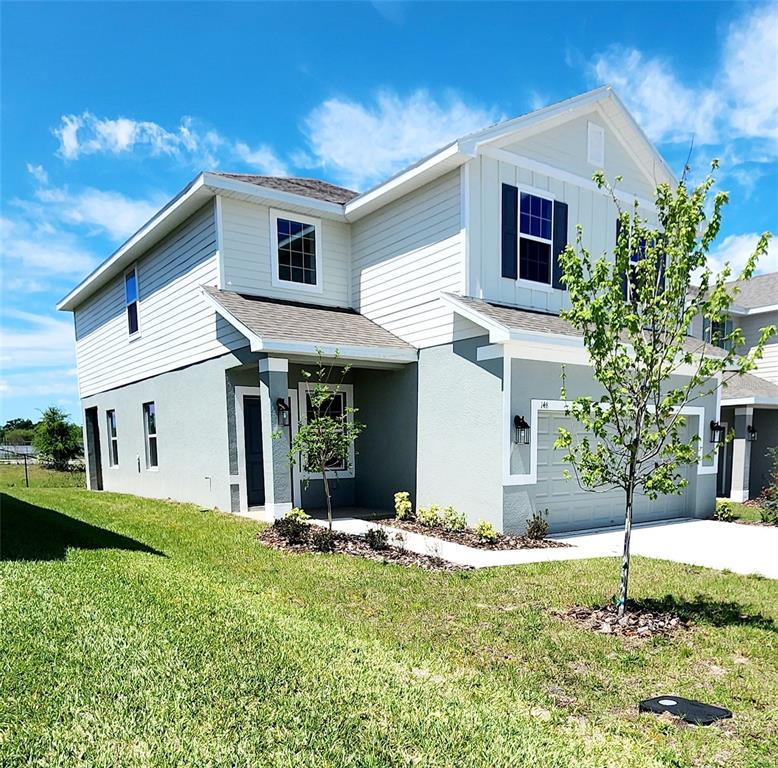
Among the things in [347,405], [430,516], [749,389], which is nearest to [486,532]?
[430,516]

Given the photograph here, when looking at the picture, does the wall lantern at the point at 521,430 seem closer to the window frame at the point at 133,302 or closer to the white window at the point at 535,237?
the white window at the point at 535,237

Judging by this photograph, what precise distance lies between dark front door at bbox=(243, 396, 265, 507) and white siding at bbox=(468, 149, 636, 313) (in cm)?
503

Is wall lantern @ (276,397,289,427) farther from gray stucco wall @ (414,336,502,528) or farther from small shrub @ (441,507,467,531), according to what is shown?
small shrub @ (441,507,467,531)

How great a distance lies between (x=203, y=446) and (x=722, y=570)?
9491mm

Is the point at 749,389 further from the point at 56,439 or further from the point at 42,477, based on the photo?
the point at 56,439

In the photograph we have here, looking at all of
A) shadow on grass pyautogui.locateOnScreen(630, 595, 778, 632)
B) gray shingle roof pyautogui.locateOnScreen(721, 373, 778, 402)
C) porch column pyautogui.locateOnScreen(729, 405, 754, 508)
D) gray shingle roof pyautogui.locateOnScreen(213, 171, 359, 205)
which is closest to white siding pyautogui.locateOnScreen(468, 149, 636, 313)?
gray shingle roof pyautogui.locateOnScreen(213, 171, 359, 205)

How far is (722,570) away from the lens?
6.66 metres

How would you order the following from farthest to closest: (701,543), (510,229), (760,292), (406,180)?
(760,292), (406,180), (510,229), (701,543)

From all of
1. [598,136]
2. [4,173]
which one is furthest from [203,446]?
[598,136]

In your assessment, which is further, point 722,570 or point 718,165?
point 722,570

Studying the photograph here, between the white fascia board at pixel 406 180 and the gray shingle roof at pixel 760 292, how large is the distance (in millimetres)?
12690

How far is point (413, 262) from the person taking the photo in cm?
1017

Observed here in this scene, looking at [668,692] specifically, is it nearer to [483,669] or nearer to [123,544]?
[483,669]

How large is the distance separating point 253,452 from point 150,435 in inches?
180
